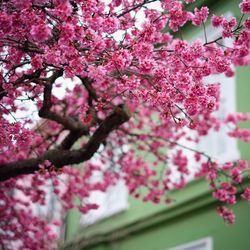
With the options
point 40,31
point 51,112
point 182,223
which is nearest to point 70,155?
point 51,112

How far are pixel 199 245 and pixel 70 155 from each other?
158 inches

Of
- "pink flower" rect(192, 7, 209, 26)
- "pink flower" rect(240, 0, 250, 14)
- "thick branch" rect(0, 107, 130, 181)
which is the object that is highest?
"pink flower" rect(192, 7, 209, 26)

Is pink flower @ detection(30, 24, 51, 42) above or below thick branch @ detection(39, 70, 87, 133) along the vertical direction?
below

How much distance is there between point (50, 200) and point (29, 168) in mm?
8077

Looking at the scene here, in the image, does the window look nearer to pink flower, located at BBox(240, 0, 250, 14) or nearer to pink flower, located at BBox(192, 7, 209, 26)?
pink flower, located at BBox(192, 7, 209, 26)

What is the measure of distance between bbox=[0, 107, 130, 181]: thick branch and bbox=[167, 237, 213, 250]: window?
3.67 m

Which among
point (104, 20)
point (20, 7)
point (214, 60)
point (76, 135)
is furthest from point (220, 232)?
point (20, 7)

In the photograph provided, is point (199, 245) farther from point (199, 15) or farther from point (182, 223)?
point (199, 15)

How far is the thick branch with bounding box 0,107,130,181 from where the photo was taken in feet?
19.8

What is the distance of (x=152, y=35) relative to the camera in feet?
17.3

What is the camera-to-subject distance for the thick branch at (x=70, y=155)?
6.03m

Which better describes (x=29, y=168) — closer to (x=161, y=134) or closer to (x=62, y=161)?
(x=62, y=161)

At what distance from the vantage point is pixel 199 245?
29.7 ft

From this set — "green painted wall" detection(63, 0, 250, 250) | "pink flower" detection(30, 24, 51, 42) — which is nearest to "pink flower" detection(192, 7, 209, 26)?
"pink flower" detection(30, 24, 51, 42)
